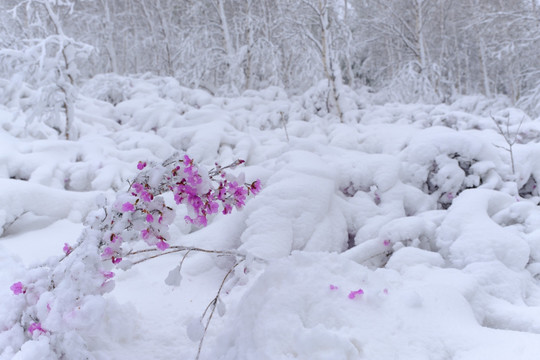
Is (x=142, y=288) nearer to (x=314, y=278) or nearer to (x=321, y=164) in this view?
(x=314, y=278)

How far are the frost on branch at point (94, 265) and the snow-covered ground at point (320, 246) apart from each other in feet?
0.10

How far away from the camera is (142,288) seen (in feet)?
7.25

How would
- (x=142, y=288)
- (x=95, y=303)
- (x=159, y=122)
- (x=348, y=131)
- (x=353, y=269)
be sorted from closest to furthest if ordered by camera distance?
(x=95, y=303) < (x=353, y=269) < (x=142, y=288) < (x=348, y=131) < (x=159, y=122)

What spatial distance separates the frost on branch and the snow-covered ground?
3cm

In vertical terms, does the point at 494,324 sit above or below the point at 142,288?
below

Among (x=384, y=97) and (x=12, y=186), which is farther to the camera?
(x=384, y=97)

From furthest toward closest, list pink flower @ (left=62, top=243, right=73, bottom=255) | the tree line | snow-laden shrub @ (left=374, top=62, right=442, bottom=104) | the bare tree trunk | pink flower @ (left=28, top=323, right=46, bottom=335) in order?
snow-laden shrub @ (left=374, top=62, right=442, bottom=104) → the tree line → the bare tree trunk → pink flower @ (left=62, top=243, right=73, bottom=255) → pink flower @ (left=28, top=323, right=46, bottom=335)

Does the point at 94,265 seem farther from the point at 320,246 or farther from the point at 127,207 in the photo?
the point at 320,246

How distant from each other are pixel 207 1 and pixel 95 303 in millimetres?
12259

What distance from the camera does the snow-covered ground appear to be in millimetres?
1512

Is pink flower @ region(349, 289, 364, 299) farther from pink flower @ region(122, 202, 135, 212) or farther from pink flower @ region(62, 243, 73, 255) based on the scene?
pink flower @ region(62, 243, 73, 255)

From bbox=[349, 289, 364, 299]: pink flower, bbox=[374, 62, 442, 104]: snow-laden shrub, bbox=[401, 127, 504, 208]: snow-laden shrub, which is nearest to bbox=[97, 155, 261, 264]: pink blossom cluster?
bbox=[349, 289, 364, 299]: pink flower

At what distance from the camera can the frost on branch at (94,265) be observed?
3.82ft

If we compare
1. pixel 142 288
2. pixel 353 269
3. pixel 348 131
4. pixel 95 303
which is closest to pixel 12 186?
pixel 142 288
